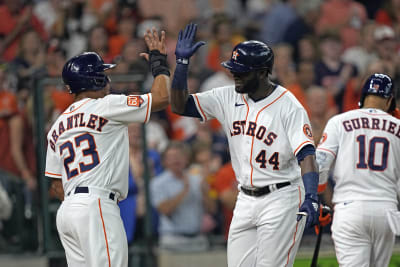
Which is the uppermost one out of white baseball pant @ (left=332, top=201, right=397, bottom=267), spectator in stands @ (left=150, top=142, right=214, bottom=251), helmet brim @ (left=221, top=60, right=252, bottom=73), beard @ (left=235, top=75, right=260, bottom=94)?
helmet brim @ (left=221, top=60, right=252, bottom=73)

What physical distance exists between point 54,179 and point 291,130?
2.00 metres

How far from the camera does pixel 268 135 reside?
19.9 feet

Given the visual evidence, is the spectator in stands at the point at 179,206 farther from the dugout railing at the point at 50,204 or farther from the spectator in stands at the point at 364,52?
the spectator in stands at the point at 364,52

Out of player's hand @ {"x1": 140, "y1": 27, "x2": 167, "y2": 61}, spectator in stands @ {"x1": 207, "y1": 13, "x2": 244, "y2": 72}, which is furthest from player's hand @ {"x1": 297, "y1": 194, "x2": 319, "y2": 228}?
spectator in stands @ {"x1": 207, "y1": 13, "x2": 244, "y2": 72}

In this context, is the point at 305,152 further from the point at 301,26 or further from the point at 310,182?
the point at 301,26

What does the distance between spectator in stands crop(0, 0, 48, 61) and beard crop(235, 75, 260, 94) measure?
6.00 m

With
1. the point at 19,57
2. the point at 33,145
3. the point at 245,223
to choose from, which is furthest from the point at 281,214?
the point at 19,57

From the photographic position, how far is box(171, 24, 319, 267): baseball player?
599cm

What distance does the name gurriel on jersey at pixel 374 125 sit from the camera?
6848 mm

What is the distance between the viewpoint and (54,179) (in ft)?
21.8

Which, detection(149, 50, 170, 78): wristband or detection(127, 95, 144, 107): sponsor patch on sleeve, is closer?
detection(127, 95, 144, 107): sponsor patch on sleeve

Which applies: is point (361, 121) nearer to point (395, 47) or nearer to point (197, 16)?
point (395, 47)

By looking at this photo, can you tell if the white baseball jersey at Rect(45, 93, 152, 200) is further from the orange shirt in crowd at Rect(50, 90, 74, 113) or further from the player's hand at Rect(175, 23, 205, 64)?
the orange shirt in crowd at Rect(50, 90, 74, 113)

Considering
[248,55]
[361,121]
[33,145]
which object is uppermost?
[248,55]
